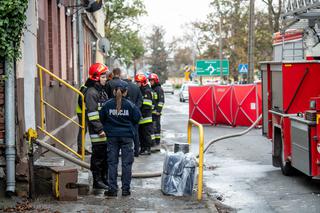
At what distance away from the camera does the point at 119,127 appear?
963 cm

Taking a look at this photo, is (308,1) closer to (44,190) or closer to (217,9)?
(44,190)

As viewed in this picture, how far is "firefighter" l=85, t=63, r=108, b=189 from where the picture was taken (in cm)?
1004

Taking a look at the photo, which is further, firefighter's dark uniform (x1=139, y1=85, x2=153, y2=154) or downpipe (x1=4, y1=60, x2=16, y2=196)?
firefighter's dark uniform (x1=139, y1=85, x2=153, y2=154)

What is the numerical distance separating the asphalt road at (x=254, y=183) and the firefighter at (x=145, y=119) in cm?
136

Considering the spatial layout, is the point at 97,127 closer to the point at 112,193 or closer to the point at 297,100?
the point at 112,193

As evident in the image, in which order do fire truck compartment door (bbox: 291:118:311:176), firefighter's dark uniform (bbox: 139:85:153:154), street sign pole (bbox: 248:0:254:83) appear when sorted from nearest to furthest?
fire truck compartment door (bbox: 291:118:311:176)
firefighter's dark uniform (bbox: 139:85:153:154)
street sign pole (bbox: 248:0:254:83)

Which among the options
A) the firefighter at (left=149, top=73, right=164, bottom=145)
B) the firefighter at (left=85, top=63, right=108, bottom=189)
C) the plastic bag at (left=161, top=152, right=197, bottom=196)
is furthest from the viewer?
the firefighter at (left=149, top=73, right=164, bottom=145)

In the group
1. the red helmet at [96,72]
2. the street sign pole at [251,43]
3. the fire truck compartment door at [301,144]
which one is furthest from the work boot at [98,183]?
the street sign pole at [251,43]

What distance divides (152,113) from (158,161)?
102 inches

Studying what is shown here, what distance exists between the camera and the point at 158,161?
1430 centimetres

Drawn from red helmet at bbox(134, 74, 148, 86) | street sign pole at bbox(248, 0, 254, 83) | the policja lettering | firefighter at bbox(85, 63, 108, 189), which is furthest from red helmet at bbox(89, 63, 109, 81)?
street sign pole at bbox(248, 0, 254, 83)

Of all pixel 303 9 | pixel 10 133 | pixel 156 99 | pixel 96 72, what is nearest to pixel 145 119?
pixel 156 99

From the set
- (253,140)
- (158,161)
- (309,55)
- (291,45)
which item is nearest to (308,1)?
(309,55)

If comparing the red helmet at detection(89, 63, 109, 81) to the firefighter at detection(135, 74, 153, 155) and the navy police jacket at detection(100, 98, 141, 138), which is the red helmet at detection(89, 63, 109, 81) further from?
the firefighter at detection(135, 74, 153, 155)
